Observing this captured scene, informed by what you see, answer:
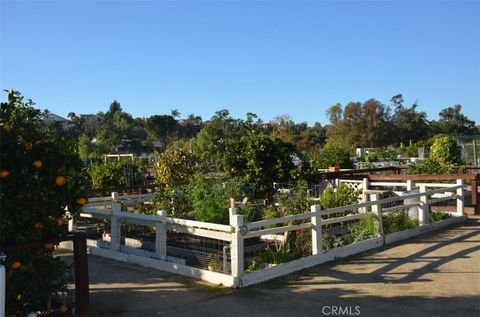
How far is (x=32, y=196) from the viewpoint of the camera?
17.2ft

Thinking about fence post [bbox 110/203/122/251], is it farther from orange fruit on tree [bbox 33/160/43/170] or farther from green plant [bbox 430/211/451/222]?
green plant [bbox 430/211/451/222]

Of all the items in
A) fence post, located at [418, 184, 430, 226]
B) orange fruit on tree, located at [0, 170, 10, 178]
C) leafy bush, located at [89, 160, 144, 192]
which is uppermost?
orange fruit on tree, located at [0, 170, 10, 178]

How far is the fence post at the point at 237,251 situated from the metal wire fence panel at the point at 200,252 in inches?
14.2

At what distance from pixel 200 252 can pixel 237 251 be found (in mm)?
1408

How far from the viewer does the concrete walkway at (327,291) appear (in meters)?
5.91

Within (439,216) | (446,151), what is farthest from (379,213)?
(446,151)

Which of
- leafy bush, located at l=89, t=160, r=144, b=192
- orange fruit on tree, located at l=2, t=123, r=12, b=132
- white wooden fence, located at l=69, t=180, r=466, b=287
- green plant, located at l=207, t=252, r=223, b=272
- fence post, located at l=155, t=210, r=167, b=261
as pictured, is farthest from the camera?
leafy bush, located at l=89, t=160, r=144, b=192

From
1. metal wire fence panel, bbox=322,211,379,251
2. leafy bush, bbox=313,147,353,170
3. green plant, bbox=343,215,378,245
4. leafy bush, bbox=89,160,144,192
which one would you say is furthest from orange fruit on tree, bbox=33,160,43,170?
leafy bush, bbox=313,147,353,170

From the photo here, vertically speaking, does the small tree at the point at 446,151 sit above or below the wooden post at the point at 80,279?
above

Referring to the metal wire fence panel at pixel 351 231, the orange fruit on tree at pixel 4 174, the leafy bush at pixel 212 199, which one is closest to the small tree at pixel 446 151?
the metal wire fence panel at pixel 351 231

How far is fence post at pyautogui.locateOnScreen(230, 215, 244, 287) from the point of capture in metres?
6.95

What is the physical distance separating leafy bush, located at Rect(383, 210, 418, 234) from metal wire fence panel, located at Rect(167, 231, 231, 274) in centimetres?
370

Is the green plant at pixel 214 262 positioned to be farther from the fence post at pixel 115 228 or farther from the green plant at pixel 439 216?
the green plant at pixel 439 216

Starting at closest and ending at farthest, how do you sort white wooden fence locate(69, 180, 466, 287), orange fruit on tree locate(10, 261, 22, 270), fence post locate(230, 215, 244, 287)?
1. orange fruit on tree locate(10, 261, 22, 270)
2. fence post locate(230, 215, 244, 287)
3. white wooden fence locate(69, 180, 466, 287)
